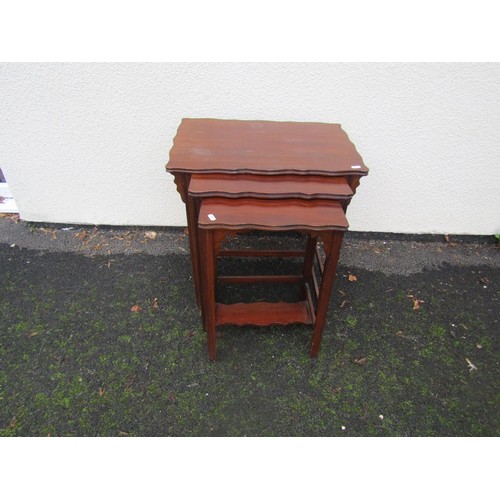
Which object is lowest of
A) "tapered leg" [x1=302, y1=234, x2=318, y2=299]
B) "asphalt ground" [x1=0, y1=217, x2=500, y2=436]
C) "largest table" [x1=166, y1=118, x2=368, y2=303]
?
"asphalt ground" [x1=0, y1=217, x2=500, y2=436]

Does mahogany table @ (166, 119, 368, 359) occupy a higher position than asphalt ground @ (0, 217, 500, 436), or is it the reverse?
mahogany table @ (166, 119, 368, 359)

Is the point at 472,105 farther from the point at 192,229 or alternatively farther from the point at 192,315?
the point at 192,315

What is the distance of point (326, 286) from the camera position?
6.72ft

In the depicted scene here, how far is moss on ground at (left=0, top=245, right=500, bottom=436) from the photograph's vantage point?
2082 millimetres

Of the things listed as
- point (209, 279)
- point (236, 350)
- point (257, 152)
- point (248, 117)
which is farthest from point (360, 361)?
point (248, 117)

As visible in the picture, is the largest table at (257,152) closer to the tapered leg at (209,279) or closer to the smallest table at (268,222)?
the smallest table at (268,222)

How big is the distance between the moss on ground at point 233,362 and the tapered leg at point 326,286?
0.64 feet

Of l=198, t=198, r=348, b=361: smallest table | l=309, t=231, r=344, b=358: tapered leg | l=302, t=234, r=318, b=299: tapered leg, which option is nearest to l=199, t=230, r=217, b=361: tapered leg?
l=198, t=198, r=348, b=361: smallest table

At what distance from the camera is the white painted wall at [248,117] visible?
2705 millimetres

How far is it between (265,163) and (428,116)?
5.61ft

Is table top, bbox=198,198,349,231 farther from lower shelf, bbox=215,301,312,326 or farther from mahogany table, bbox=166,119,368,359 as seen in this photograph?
lower shelf, bbox=215,301,312,326

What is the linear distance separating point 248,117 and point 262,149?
0.88 m

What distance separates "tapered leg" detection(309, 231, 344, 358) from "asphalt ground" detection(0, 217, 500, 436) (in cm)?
21

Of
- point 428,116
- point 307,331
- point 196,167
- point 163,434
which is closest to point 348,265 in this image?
point 307,331
